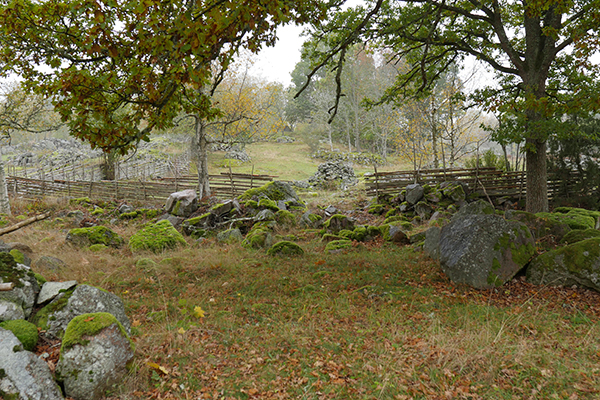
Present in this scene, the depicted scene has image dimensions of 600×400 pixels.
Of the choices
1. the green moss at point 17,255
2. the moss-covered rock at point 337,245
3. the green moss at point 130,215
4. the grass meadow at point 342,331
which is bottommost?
the grass meadow at point 342,331

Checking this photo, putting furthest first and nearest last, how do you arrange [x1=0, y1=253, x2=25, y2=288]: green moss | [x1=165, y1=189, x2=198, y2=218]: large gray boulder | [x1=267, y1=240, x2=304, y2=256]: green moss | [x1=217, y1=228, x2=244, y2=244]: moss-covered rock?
[x1=165, y1=189, x2=198, y2=218]: large gray boulder, [x1=217, y1=228, x2=244, y2=244]: moss-covered rock, [x1=267, y1=240, x2=304, y2=256]: green moss, [x1=0, y1=253, x2=25, y2=288]: green moss

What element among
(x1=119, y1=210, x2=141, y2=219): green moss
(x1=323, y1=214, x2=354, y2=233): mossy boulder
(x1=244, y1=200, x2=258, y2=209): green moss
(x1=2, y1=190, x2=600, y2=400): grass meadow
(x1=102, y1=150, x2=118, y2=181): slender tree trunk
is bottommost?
(x1=2, y1=190, x2=600, y2=400): grass meadow

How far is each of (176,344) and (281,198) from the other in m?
9.70

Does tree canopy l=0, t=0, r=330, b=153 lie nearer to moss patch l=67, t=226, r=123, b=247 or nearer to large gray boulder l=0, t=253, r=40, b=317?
large gray boulder l=0, t=253, r=40, b=317

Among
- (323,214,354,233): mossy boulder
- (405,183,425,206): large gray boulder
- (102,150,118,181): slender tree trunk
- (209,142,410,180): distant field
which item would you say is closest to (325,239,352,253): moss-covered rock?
(323,214,354,233): mossy boulder

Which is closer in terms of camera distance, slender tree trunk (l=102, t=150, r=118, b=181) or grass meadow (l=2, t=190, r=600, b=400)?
grass meadow (l=2, t=190, r=600, b=400)

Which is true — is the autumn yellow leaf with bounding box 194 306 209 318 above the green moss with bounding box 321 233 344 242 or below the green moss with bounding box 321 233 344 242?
below

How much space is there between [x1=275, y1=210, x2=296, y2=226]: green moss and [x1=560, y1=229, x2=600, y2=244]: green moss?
7470mm

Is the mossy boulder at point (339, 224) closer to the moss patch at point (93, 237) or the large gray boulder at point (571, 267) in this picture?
the large gray boulder at point (571, 267)

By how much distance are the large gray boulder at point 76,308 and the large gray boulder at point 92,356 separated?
466mm

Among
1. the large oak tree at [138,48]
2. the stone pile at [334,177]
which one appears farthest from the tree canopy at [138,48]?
the stone pile at [334,177]

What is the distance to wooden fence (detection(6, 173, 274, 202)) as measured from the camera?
1773 cm

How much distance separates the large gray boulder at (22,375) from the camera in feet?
9.10

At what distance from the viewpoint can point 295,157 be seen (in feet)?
132
